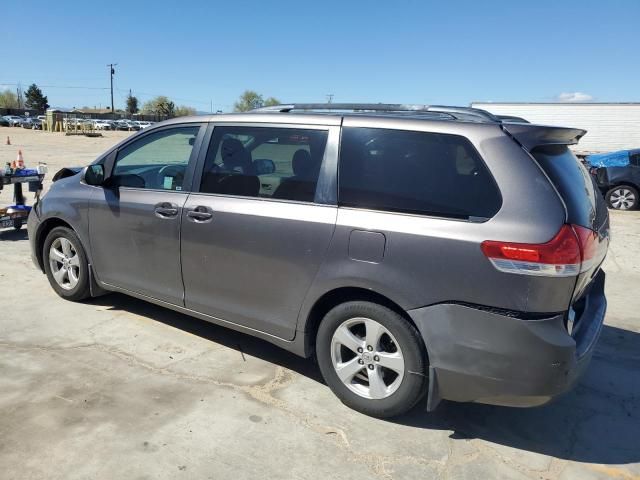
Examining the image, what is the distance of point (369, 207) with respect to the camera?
312 centimetres

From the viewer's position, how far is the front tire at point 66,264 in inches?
188

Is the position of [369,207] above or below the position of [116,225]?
above

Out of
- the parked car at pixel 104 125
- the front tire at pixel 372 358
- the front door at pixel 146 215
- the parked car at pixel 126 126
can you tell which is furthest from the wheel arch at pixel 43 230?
the parked car at pixel 126 126

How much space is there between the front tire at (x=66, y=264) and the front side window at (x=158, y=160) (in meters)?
0.84

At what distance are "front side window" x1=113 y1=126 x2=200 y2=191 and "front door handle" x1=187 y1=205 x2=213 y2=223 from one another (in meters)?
0.29

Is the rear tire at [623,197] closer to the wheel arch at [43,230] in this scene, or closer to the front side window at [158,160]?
the front side window at [158,160]

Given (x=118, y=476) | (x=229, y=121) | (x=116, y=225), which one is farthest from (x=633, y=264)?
(x=118, y=476)

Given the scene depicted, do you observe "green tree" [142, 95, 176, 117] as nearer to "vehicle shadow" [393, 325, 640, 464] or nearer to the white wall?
the white wall

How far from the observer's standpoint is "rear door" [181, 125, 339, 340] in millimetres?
3330

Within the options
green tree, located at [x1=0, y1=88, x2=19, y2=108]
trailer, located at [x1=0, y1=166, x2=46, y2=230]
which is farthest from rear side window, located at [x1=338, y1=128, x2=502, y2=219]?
green tree, located at [x1=0, y1=88, x2=19, y2=108]

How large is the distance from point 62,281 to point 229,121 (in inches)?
95.8

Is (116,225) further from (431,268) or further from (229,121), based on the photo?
(431,268)

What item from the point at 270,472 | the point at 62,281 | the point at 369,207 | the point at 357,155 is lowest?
the point at 270,472

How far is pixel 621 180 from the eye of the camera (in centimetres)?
1359
